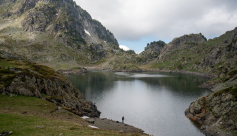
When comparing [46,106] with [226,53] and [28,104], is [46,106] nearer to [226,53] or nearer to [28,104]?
[28,104]

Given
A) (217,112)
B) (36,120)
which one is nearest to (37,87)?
(36,120)

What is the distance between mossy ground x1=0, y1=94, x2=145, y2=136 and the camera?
25.9 metres

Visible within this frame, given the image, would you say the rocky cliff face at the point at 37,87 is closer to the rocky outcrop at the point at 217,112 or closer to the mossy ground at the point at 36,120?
the mossy ground at the point at 36,120

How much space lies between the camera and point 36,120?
105 feet

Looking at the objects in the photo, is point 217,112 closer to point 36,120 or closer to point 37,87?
point 36,120

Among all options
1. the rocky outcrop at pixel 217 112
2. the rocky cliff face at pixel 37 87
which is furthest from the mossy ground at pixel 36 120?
the rocky outcrop at pixel 217 112

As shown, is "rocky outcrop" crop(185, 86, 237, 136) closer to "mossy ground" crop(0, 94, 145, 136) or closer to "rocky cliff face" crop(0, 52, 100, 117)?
"mossy ground" crop(0, 94, 145, 136)

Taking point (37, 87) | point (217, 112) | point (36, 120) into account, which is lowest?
point (217, 112)

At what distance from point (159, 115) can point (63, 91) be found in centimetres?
4528

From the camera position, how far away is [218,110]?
55.3m

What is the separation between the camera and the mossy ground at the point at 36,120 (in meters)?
25.9

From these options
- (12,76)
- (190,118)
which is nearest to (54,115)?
(12,76)

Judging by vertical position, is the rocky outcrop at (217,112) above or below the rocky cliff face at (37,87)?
below

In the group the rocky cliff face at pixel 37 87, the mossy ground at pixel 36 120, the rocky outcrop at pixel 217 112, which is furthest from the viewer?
the rocky outcrop at pixel 217 112
